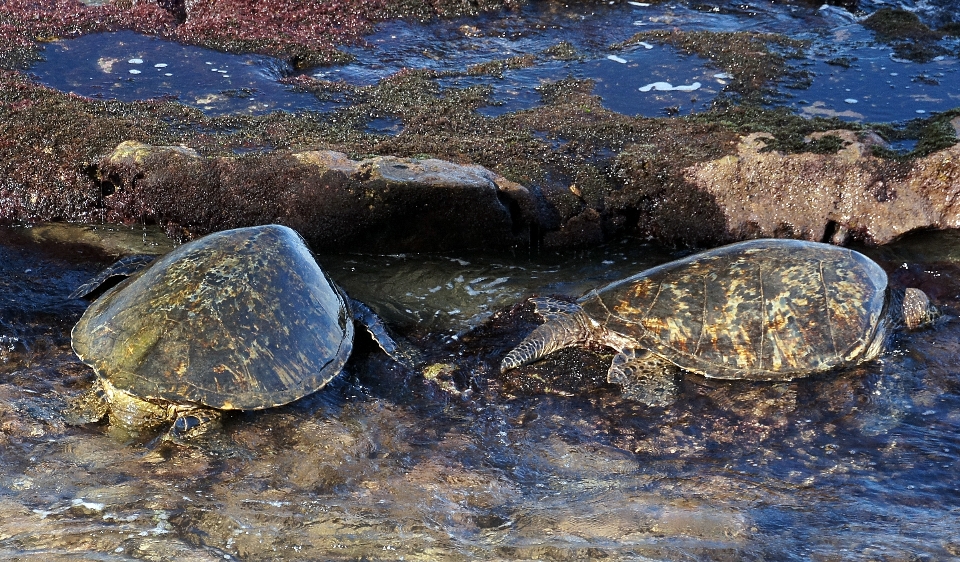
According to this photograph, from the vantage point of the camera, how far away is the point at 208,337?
469 cm

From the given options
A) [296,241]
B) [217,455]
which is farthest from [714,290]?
[217,455]

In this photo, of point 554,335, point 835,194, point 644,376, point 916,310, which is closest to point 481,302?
point 554,335

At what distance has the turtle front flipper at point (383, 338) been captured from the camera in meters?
5.46

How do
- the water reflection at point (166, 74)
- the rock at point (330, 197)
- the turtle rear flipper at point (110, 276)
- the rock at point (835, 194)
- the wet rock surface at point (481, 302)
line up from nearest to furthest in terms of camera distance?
the wet rock surface at point (481, 302)
the turtle rear flipper at point (110, 276)
the rock at point (330, 197)
the rock at point (835, 194)
the water reflection at point (166, 74)

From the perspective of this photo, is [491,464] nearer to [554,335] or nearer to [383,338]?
[554,335]

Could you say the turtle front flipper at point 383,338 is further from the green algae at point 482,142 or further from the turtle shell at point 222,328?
the green algae at point 482,142

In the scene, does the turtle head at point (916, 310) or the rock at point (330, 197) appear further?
the rock at point (330, 197)

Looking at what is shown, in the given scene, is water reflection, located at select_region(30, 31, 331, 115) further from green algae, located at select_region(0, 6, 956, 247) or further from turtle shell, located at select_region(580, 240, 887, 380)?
turtle shell, located at select_region(580, 240, 887, 380)

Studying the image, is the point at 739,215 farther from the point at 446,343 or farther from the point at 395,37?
the point at 395,37

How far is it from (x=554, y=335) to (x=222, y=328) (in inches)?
86.4

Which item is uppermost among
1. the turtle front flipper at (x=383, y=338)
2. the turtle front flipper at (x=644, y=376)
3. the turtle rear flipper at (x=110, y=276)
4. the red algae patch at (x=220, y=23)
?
the red algae patch at (x=220, y=23)

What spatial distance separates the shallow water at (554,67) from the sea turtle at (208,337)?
11.7 feet

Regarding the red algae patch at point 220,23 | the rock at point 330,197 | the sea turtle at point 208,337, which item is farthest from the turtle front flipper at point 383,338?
the red algae patch at point 220,23

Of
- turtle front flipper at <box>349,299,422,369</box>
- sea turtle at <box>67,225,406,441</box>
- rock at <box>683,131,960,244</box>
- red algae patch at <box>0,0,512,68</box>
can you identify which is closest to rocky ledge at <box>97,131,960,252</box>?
rock at <box>683,131,960,244</box>
